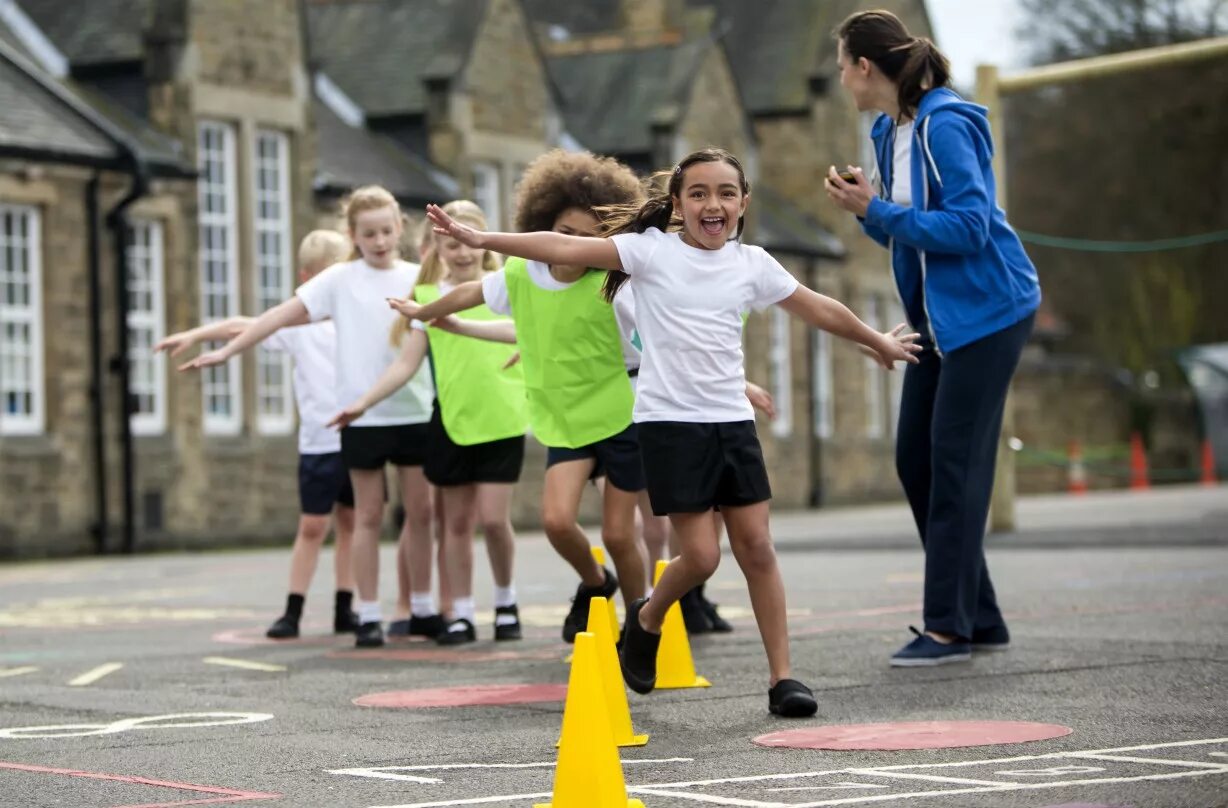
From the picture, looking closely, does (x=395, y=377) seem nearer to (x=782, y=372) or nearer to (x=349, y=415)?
(x=349, y=415)

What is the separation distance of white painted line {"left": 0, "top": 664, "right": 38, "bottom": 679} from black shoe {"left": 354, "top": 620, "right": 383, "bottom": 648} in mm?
1462

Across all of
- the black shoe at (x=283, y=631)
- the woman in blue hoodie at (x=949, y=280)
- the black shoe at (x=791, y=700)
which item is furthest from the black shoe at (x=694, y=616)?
the black shoe at (x=791, y=700)

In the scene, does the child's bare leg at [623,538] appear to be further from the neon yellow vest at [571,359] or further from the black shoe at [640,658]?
the black shoe at [640,658]

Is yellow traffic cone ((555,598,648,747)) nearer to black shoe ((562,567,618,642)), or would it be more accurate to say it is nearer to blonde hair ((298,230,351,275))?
black shoe ((562,567,618,642))

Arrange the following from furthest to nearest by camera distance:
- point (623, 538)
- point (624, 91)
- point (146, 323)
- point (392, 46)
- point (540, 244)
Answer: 1. point (624, 91)
2. point (392, 46)
3. point (146, 323)
4. point (623, 538)
5. point (540, 244)

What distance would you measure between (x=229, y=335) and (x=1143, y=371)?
46133 millimetres

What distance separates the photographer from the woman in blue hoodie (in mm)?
8680

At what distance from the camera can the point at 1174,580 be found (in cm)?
1315

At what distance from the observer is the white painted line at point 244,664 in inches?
375

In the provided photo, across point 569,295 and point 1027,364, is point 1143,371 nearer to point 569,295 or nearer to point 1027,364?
point 1027,364

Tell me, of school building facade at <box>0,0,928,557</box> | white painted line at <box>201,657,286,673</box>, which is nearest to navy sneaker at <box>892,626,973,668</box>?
white painted line at <box>201,657,286,673</box>

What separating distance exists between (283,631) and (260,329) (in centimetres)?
162

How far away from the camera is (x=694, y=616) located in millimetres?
10539

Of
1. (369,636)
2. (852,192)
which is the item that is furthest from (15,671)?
(852,192)
